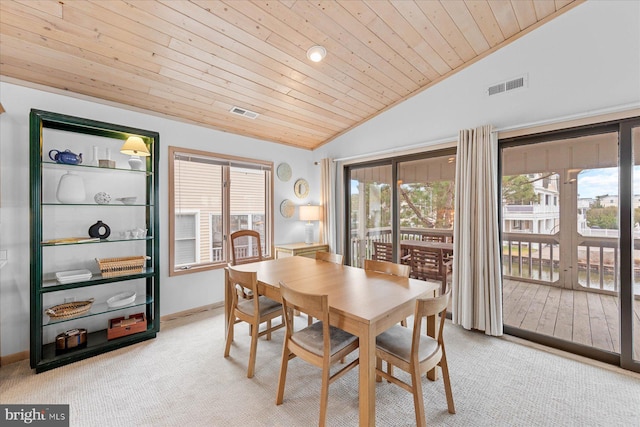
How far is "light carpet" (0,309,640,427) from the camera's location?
68.7 inches

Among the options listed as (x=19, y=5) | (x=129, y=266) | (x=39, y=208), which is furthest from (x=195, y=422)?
(x=19, y=5)

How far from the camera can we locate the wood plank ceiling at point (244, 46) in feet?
6.36

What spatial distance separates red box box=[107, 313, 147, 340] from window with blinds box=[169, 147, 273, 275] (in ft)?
2.11

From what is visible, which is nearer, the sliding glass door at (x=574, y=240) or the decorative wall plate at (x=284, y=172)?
the sliding glass door at (x=574, y=240)

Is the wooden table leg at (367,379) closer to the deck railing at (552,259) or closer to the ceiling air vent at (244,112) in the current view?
the deck railing at (552,259)

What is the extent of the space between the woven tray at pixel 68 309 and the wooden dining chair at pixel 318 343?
2062 millimetres

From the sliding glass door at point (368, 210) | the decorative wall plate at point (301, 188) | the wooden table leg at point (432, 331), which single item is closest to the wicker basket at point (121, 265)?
the decorative wall plate at point (301, 188)

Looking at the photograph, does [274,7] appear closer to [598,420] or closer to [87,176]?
[87,176]

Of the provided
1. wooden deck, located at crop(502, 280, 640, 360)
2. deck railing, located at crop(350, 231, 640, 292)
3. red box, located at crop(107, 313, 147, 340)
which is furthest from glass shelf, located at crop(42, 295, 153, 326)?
wooden deck, located at crop(502, 280, 640, 360)

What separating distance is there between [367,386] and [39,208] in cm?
287

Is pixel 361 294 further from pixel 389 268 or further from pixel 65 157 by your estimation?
pixel 65 157

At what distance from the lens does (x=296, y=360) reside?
2410 mm

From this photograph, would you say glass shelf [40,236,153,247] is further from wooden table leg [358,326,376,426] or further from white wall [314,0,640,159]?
white wall [314,0,640,159]

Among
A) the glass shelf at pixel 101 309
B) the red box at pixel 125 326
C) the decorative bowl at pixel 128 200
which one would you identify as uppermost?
the decorative bowl at pixel 128 200
